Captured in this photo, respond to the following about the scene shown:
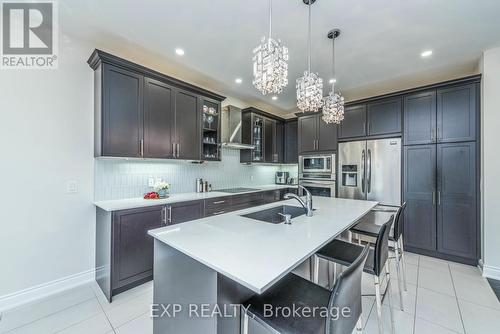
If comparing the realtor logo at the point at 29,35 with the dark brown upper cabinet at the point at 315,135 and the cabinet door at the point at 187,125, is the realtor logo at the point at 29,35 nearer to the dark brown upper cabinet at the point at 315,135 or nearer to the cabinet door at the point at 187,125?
the cabinet door at the point at 187,125

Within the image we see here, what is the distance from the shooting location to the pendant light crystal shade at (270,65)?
145 centimetres

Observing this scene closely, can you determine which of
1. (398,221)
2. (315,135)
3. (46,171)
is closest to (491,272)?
(398,221)

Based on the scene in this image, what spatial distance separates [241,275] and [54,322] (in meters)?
2.08

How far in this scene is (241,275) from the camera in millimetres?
866

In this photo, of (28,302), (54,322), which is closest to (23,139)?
(28,302)

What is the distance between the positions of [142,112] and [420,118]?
3.98 m

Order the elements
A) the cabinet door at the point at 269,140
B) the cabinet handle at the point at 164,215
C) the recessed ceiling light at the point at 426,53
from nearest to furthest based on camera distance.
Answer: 1. the cabinet handle at the point at 164,215
2. the recessed ceiling light at the point at 426,53
3. the cabinet door at the point at 269,140

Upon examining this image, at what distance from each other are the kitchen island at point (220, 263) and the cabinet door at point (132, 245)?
92 centimetres

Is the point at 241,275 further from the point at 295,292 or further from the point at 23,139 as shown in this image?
the point at 23,139

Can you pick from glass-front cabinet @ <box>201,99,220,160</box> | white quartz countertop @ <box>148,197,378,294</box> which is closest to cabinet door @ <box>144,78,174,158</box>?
glass-front cabinet @ <box>201,99,220,160</box>

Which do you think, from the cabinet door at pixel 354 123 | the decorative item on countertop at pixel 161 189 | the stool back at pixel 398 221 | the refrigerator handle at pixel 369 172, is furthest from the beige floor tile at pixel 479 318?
the decorative item on countertop at pixel 161 189

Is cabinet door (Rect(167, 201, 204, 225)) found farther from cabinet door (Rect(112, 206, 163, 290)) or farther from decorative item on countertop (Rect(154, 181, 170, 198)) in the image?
decorative item on countertop (Rect(154, 181, 170, 198))

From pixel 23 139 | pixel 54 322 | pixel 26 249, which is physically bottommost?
pixel 54 322

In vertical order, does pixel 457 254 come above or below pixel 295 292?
below
